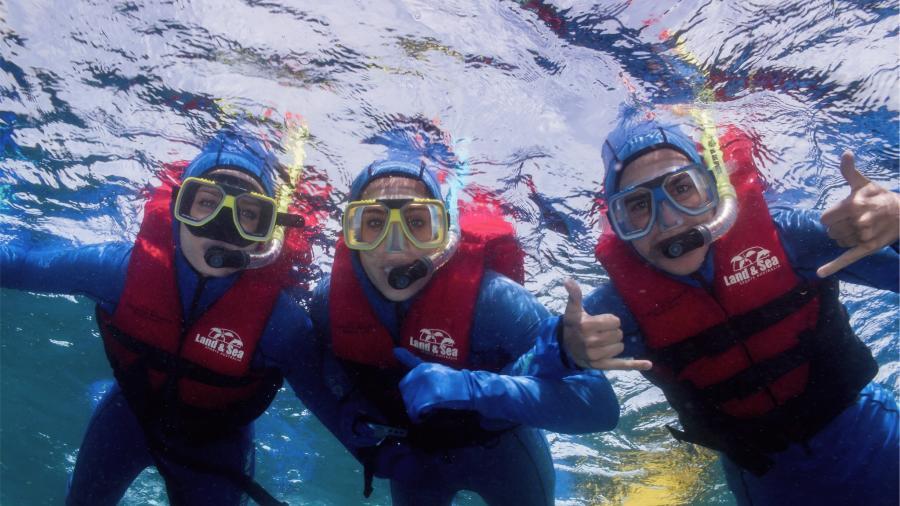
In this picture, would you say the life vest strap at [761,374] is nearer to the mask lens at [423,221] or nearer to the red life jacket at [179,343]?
the mask lens at [423,221]

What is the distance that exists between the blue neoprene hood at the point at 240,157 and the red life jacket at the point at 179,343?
1.16 metres

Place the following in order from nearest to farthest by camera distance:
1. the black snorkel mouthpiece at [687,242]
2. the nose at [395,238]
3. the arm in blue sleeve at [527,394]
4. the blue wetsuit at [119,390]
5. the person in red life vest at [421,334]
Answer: the arm in blue sleeve at [527,394], the black snorkel mouthpiece at [687,242], the person in red life vest at [421,334], the nose at [395,238], the blue wetsuit at [119,390]

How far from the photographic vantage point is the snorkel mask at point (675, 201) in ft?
14.5

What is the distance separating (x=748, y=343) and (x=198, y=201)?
18.7 ft

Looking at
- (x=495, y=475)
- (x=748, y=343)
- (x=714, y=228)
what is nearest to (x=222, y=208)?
(x=495, y=475)

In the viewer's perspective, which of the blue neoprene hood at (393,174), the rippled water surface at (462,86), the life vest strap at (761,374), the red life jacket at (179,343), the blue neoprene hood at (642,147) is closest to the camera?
the life vest strap at (761,374)

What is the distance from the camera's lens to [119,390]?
631 centimetres

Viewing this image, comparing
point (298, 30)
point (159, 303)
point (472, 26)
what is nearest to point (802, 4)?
point (472, 26)

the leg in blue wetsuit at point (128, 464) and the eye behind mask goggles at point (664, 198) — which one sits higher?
the eye behind mask goggles at point (664, 198)

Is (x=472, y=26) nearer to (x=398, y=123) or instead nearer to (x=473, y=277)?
(x=398, y=123)

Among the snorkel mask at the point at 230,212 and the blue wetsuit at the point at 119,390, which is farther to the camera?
the blue wetsuit at the point at 119,390

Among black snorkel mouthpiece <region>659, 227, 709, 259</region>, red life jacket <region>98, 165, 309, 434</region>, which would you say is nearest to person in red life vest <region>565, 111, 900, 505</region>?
black snorkel mouthpiece <region>659, 227, 709, 259</region>

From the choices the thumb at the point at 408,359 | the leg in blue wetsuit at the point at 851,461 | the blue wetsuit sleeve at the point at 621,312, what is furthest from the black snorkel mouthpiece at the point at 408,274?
the leg in blue wetsuit at the point at 851,461

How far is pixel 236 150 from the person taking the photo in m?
6.97
